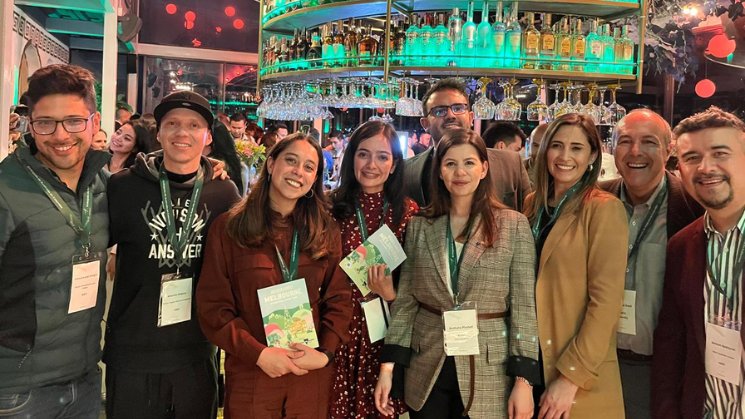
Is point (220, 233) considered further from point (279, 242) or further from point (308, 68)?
point (308, 68)

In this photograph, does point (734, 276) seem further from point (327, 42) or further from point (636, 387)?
point (327, 42)

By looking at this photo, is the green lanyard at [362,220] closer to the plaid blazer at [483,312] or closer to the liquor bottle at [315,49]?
the plaid blazer at [483,312]

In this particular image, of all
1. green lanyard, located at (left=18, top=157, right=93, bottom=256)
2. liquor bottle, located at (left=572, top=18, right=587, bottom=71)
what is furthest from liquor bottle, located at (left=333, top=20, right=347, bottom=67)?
green lanyard, located at (left=18, top=157, right=93, bottom=256)

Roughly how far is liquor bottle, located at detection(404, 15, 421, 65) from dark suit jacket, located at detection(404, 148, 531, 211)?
592 mm

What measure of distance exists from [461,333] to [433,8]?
88.2 inches

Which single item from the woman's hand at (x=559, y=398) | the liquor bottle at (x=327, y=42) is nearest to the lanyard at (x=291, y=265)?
the woman's hand at (x=559, y=398)

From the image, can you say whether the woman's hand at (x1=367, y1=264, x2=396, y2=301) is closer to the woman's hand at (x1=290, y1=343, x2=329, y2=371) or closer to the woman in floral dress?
the woman in floral dress

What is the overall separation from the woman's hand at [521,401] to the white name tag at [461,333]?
19 centimetres

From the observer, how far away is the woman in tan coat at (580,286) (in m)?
2.13

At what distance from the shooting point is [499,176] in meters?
3.25

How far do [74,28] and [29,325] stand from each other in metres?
8.38

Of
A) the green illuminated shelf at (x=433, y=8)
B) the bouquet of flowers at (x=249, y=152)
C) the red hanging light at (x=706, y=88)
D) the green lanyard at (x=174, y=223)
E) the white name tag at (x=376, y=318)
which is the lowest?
the white name tag at (x=376, y=318)

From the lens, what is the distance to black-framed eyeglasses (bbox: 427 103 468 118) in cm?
312

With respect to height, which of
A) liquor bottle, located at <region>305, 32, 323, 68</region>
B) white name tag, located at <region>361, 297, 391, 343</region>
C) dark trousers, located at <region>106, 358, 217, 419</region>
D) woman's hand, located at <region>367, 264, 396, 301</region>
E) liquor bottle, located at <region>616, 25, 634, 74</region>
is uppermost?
liquor bottle, located at <region>305, 32, 323, 68</region>
